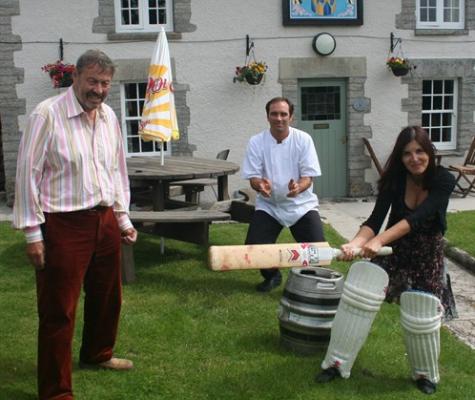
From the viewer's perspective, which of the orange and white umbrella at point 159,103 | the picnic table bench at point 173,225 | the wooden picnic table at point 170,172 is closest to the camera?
the picnic table bench at point 173,225

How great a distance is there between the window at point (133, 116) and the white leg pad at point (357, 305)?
7970 mm

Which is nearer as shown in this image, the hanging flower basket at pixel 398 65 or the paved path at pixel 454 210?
the paved path at pixel 454 210

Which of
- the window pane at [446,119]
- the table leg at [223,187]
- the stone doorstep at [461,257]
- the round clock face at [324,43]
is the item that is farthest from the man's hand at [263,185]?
the window pane at [446,119]

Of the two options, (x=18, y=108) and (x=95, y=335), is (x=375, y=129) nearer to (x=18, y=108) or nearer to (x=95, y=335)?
(x=18, y=108)

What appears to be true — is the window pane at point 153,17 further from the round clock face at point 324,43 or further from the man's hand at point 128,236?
the man's hand at point 128,236

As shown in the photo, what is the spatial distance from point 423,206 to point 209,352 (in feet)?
5.63

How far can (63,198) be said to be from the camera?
338cm

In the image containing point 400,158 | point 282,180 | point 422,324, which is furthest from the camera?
point 282,180

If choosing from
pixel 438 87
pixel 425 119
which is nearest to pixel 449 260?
pixel 425 119

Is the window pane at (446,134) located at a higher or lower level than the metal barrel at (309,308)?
higher

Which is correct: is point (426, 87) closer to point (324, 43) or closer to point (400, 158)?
point (324, 43)

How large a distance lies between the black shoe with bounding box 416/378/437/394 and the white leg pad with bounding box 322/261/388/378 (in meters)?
0.43

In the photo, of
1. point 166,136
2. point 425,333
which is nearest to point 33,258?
point 425,333

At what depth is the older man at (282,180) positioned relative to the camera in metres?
5.47
